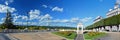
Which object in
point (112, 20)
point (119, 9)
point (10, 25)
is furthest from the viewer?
point (119, 9)

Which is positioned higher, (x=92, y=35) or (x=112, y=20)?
(x=112, y=20)

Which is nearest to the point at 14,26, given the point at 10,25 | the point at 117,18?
the point at 10,25

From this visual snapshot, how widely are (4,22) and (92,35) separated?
94.5 meters

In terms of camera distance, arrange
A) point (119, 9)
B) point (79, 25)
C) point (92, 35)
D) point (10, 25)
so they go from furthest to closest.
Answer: point (119, 9), point (10, 25), point (79, 25), point (92, 35)

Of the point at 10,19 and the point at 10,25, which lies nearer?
the point at 10,25

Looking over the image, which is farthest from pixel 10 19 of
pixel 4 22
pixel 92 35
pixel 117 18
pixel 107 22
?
pixel 92 35

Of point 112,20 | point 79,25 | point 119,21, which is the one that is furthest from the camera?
point 112,20

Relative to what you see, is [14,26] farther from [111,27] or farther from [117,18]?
[117,18]

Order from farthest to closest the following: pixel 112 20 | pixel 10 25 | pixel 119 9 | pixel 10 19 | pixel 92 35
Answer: pixel 119 9
pixel 10 19
pixel 10 25
pixel 112 20
pixel 92 35

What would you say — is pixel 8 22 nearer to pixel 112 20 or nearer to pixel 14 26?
pixel 14 26

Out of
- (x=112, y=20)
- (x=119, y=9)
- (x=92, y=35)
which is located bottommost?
(x=92, y=35)

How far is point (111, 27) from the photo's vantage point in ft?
392

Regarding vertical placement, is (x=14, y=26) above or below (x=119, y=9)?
below

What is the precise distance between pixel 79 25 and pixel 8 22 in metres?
63.8
